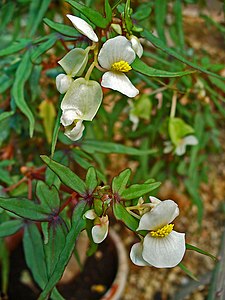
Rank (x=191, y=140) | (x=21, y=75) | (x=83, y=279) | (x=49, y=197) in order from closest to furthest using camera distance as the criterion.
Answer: (x=49, y=197)
(x=21, y=75)
(x=191, y=140)
(x=83, y=279)

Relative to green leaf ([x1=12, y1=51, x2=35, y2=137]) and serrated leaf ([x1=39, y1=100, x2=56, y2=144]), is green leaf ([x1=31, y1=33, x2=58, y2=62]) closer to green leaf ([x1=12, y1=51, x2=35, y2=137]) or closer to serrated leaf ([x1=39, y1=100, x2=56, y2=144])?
green leaf ([x1=12, y1=51, x2=35, y2=137])

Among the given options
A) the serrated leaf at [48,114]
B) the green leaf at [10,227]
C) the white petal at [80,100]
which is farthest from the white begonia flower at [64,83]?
the serrated leaf at [48,114]

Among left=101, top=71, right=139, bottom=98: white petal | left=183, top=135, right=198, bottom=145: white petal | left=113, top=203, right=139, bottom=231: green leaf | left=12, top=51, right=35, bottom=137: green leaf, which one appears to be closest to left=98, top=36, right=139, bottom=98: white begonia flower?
left=101, top=71, right=139, bottom=98: white petal

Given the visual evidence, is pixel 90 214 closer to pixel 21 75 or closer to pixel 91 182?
pixel 91 182

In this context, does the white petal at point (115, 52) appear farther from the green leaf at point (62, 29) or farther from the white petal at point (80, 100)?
the green leaf at point (62, 29)

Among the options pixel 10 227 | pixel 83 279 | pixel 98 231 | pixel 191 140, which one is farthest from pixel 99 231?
pixel 83 279

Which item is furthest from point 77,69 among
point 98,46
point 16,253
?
point 16,253
